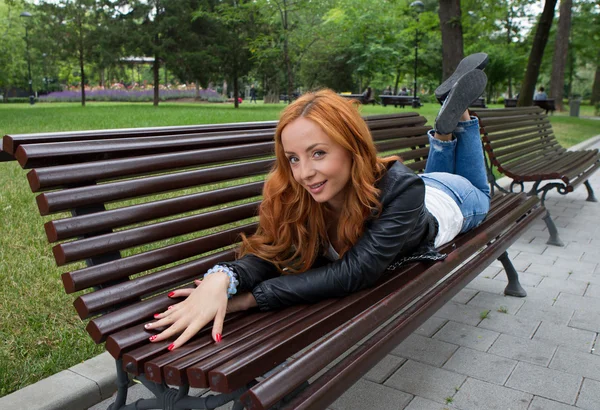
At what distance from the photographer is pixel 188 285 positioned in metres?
2.46

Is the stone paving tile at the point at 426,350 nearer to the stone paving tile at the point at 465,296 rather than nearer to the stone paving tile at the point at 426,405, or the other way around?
the stone paving tile at the point at 426,405

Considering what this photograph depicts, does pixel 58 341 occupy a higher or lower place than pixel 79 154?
lower

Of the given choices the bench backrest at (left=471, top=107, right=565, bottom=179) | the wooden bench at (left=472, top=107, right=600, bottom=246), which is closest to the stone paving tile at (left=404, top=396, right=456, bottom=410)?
the wooden bench at (left=472, top=107, right=600, bottom=246)

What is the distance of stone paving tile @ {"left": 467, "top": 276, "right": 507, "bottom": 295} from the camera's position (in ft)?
13.8

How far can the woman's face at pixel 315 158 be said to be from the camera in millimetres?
2117

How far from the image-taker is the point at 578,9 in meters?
34.3

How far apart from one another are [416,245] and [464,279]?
18.5 inches

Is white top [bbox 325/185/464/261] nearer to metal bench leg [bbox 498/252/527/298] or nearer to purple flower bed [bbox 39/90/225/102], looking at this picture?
metal bench leg [bbox 498/252/527/298]

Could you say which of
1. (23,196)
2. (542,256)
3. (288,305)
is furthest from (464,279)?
(23,196)

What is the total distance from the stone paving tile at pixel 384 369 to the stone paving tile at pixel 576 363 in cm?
79

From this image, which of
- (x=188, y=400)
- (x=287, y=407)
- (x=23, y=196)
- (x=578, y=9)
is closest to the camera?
(x=287, y=407)

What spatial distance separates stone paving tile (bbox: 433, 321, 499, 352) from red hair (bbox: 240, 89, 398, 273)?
4.29ft

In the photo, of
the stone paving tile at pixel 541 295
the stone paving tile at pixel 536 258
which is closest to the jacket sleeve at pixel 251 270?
the stone paving tile at pixel 541 295

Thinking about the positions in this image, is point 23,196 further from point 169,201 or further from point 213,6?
point 213,6
